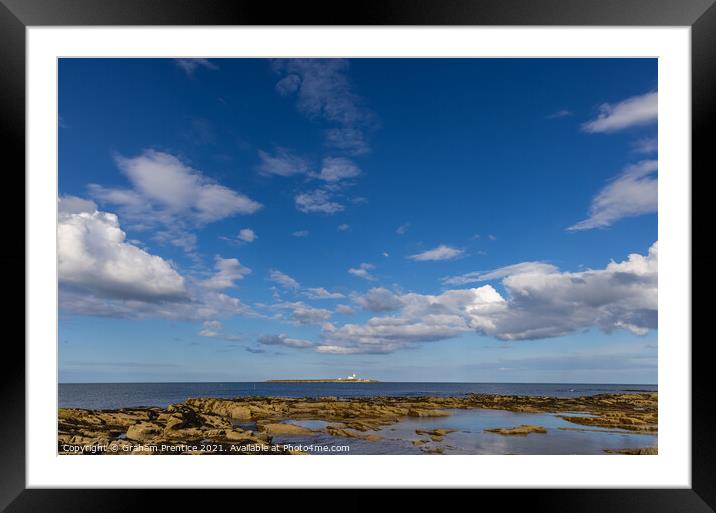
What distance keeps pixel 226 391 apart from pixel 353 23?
1724 cm

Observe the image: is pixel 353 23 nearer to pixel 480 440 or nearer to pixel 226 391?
pixel 480 440

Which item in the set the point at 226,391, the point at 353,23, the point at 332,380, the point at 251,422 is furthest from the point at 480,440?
the point at 226,391

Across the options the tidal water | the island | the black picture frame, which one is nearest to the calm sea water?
the island

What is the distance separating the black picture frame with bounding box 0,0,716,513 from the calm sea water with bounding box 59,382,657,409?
42.6 feet

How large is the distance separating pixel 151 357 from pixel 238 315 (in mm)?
3535

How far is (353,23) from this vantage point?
1.55 metres

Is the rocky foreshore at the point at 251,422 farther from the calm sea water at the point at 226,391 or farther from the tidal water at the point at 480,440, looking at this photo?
the calm sea water at the point at 226,391

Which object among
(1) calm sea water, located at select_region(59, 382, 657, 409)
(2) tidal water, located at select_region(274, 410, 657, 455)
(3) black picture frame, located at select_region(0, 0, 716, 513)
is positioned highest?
(3) black picture frame, located at select_region(0, 0, 716, 513)

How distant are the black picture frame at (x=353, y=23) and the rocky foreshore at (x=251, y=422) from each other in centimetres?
27

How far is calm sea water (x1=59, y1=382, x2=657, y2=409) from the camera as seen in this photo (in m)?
14.2

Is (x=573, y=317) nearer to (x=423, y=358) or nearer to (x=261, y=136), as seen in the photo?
(x=423, y=358)

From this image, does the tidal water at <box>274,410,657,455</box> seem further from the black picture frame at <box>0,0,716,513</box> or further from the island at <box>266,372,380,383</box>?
the island at <box>266,372,380,383</box>

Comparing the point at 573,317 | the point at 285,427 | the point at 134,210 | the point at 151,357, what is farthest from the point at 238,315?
the point at 573,317

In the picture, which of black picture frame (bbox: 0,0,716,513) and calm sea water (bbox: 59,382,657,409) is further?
calm sea water (bbox: 59,382,657,409)
